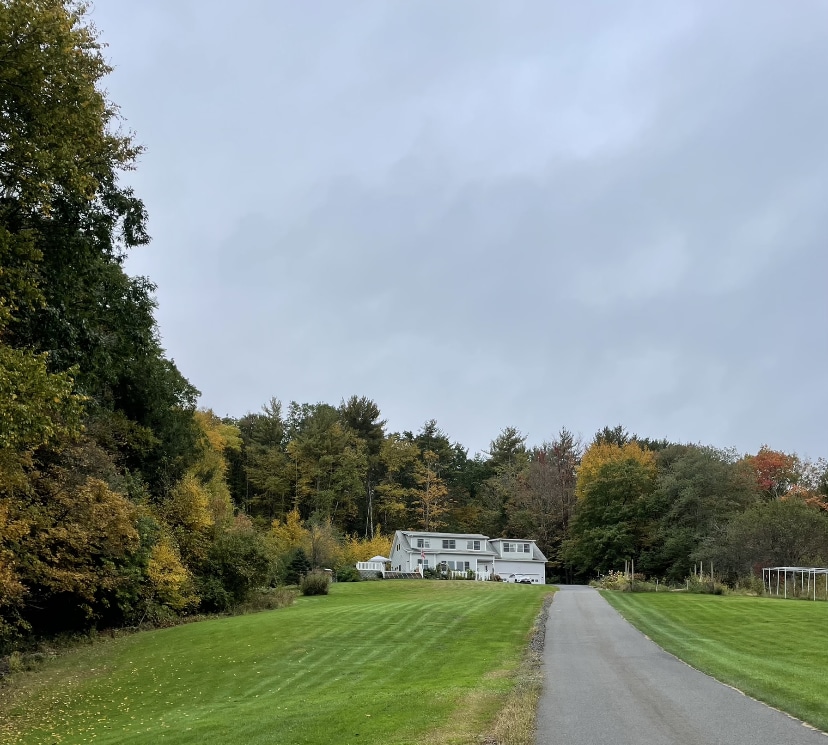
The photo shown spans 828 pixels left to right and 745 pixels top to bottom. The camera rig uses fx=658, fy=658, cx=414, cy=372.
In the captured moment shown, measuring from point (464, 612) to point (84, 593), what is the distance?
14.2 m

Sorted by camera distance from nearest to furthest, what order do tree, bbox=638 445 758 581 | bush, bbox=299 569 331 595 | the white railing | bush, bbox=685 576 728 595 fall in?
bush, bbox=685 576 728 595 < bush, bbox=299 569 331 595 < tree, bbox=638 445 758 581 < the white railing

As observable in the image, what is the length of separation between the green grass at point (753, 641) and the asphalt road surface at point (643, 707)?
1.51 ft

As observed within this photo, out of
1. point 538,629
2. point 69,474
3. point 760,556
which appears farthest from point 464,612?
point 760,556

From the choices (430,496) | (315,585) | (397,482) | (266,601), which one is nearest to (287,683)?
(266,601)

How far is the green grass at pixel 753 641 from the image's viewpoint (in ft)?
34.7

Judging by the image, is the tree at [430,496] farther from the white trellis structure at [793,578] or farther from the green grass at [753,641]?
the green grass at [753,641]

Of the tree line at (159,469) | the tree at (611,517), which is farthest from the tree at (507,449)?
the tree at (611,517)

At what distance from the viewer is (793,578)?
37.0 m

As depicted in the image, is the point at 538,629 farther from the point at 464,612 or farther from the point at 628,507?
the point at 628,507

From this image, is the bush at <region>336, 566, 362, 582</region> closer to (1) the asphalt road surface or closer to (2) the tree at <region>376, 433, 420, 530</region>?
(2) the tree at <region>376, 433, 420, 530</region>

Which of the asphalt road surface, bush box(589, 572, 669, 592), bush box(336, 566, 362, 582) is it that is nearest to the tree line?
bush box(336, 566, 362, 582)

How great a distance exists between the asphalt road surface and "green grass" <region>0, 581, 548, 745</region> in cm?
99

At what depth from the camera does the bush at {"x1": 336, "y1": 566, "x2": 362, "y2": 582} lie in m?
52.6

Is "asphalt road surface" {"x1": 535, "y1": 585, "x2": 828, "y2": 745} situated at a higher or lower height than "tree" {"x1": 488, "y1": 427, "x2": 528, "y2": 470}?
lower
